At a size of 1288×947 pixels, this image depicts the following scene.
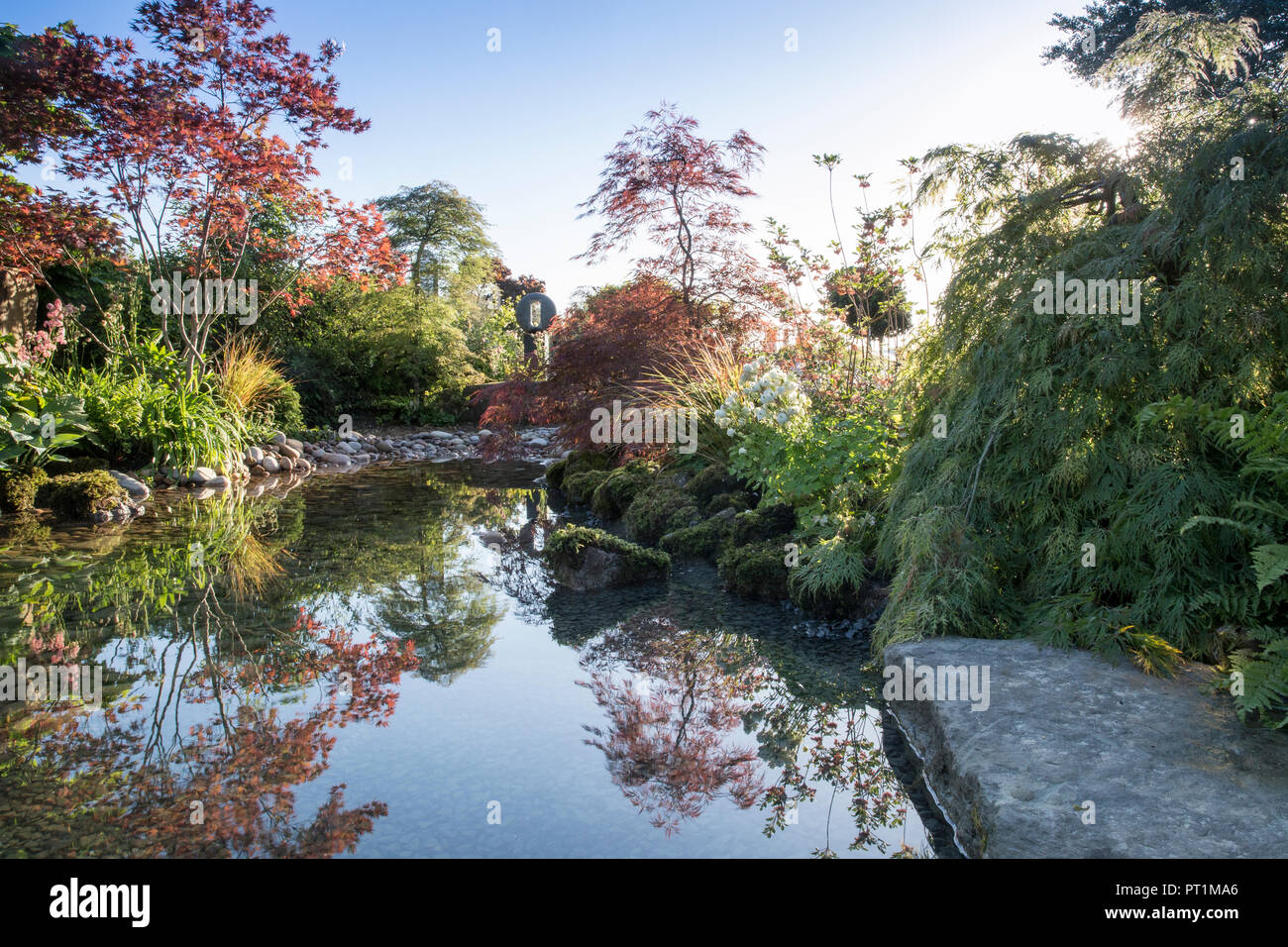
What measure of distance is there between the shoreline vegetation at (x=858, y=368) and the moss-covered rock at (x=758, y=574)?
0.07ft

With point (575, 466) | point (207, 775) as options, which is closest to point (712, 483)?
point (575, 466)

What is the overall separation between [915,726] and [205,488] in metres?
8.88

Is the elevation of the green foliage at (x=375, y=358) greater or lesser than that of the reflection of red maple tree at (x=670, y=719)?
greater

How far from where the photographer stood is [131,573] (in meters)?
5.35

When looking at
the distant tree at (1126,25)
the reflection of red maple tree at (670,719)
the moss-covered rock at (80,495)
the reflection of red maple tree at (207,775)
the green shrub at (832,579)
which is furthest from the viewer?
the distant tree at (1126,25)

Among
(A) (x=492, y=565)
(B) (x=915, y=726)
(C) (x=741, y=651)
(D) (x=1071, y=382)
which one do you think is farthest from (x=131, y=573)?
(D) (x=1071, y=382)

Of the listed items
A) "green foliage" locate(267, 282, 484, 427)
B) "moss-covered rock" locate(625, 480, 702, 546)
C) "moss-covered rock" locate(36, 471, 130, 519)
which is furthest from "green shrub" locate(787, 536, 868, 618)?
"green foliage" locate(267, 282, 484, 427)

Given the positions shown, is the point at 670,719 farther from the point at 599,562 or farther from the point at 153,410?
the point at 153,410

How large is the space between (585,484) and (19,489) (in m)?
5.32

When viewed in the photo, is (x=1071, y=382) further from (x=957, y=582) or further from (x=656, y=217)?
(x=656, y=217)

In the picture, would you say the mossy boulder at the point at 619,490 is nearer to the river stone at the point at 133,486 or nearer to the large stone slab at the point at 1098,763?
the river stone at the point at 133,486

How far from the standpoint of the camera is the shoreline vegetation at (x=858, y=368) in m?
3.20

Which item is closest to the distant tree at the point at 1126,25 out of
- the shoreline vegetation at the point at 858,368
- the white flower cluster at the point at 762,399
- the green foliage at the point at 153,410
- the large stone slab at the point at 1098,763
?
the shoreline vegetation at the point at 858,368

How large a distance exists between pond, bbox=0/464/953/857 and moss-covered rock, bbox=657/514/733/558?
31 centimetres
